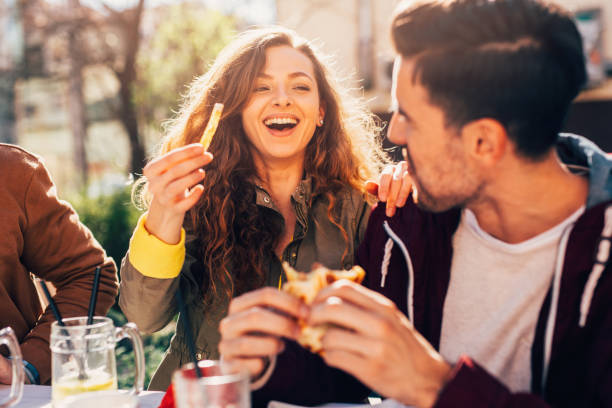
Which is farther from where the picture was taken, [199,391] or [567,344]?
[567,344]

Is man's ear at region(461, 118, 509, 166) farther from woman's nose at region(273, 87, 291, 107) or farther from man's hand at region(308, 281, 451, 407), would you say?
woman's nose at region(273, 87, 291, 107)

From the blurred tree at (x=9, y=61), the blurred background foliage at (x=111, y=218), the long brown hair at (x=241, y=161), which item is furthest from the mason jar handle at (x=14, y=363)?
the blurred tree at (x=9, y=61)

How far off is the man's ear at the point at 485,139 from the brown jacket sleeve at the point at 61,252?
5.28 feet

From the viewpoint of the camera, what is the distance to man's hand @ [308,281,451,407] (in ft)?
3.95

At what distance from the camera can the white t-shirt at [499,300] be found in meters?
1.73

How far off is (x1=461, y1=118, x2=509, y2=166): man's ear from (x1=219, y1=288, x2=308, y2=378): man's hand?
2.28 feet

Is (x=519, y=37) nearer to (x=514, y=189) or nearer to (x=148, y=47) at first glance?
(x=514, y=189)

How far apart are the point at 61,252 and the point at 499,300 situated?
1710mm

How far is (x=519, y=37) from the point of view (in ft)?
5.06

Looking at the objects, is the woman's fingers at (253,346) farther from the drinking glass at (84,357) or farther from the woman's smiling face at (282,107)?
the woman's smiling face at (282,107)

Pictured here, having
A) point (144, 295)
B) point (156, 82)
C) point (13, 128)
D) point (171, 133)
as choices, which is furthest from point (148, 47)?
point (144, 295)

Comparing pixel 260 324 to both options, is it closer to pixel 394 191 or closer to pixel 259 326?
pixel 259 326

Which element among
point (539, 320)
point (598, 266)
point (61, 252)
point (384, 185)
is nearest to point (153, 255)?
point (61, 252)

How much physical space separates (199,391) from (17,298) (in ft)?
5.30
